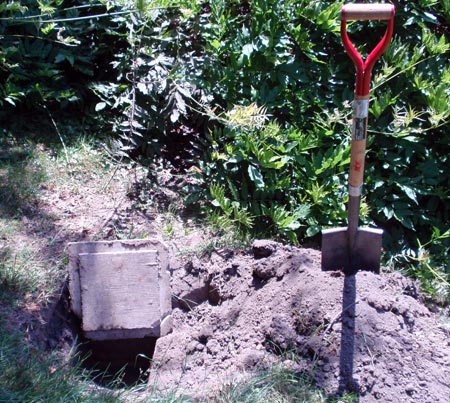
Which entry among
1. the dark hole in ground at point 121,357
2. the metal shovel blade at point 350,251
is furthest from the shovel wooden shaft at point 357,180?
the dark hole in ground at point 121,357

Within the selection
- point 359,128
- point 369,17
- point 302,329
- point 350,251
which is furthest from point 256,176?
point 369,17

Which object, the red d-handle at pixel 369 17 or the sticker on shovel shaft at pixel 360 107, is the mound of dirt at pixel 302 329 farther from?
the red d-handle at pixel 369 17

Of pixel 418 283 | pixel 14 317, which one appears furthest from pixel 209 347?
pixel 418 283

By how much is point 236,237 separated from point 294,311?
0.77m

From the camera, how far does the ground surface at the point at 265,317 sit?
2912 millimetres

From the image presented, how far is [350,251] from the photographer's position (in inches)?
132

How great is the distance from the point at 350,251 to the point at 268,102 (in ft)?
3.71

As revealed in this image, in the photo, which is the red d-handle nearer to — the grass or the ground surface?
the ground surface

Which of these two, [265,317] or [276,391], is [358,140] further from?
[276,391]

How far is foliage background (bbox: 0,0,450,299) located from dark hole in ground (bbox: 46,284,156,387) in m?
0.90

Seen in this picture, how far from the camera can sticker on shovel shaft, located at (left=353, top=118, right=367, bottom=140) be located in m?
3.03

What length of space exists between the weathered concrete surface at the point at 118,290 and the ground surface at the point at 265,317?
0.12m

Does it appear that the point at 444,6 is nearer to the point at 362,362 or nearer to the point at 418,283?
the point at 418,283

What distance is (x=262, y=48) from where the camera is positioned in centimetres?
390
